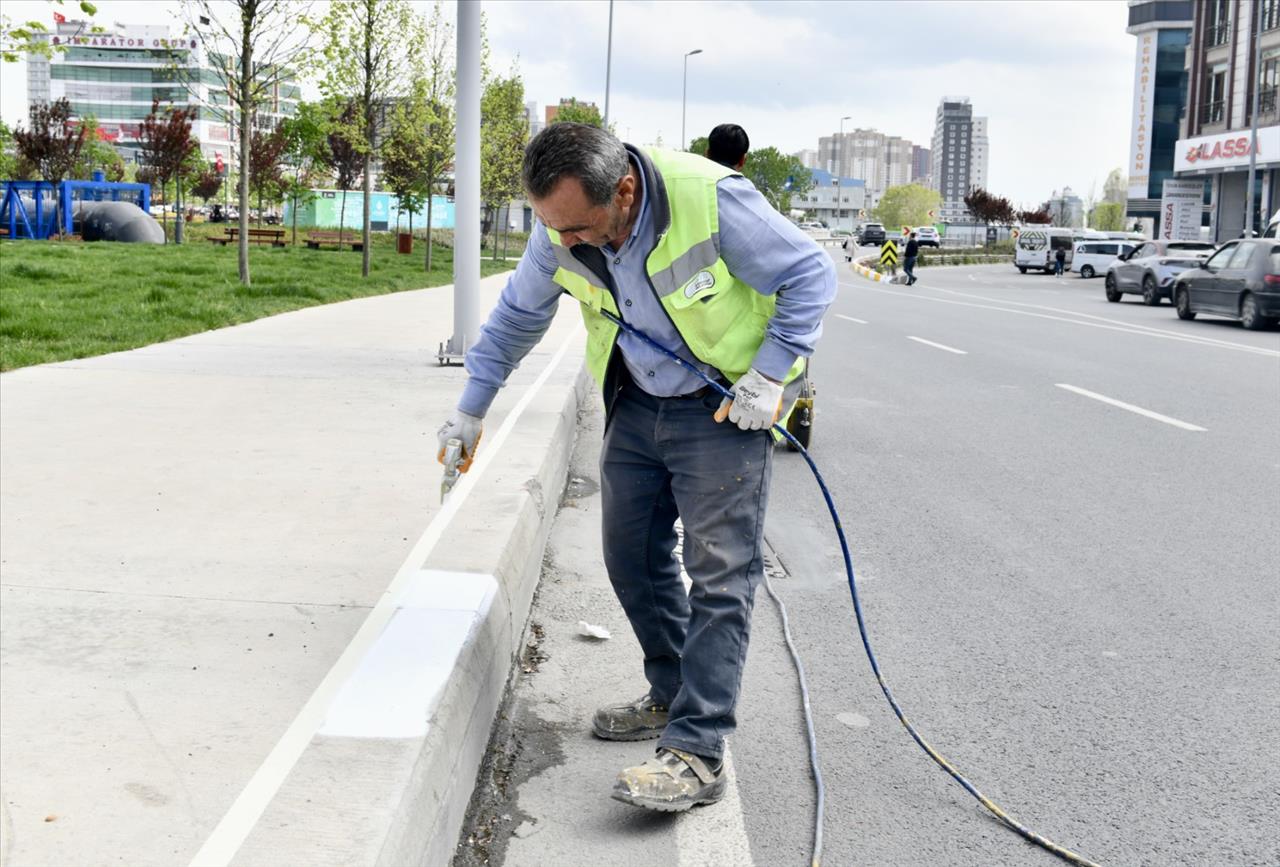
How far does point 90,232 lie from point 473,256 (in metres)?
30.2

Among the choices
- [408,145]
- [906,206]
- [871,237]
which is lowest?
[871,237]

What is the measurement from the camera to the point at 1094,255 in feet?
167

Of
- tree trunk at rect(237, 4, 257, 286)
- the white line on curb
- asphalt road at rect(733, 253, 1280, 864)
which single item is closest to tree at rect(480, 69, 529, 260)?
tree trunk at rect(237, 4, 257, 286)

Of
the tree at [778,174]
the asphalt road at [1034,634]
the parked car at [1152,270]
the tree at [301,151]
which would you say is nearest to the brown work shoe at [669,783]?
the asphalt road at [1034,634]

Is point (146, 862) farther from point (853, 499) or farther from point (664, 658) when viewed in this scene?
point (853, 499)

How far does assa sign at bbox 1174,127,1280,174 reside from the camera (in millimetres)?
43591

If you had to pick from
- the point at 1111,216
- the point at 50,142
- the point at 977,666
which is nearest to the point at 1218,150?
the point at 50,142

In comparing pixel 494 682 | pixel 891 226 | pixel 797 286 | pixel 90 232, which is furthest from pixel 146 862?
pixel 891 226

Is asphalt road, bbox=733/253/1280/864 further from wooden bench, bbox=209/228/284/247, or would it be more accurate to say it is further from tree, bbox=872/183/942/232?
tree, bbox=872/183/942/232

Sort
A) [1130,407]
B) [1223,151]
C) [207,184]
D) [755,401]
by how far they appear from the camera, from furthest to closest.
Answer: [207,184] → [1223,151] → [1130,407] → [755,401]

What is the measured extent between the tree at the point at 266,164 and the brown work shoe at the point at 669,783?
47.5 m

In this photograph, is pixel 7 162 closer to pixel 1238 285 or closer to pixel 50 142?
pixel 50 142

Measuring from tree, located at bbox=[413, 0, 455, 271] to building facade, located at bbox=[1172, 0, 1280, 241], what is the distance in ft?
86.8

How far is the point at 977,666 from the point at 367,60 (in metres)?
22.3
